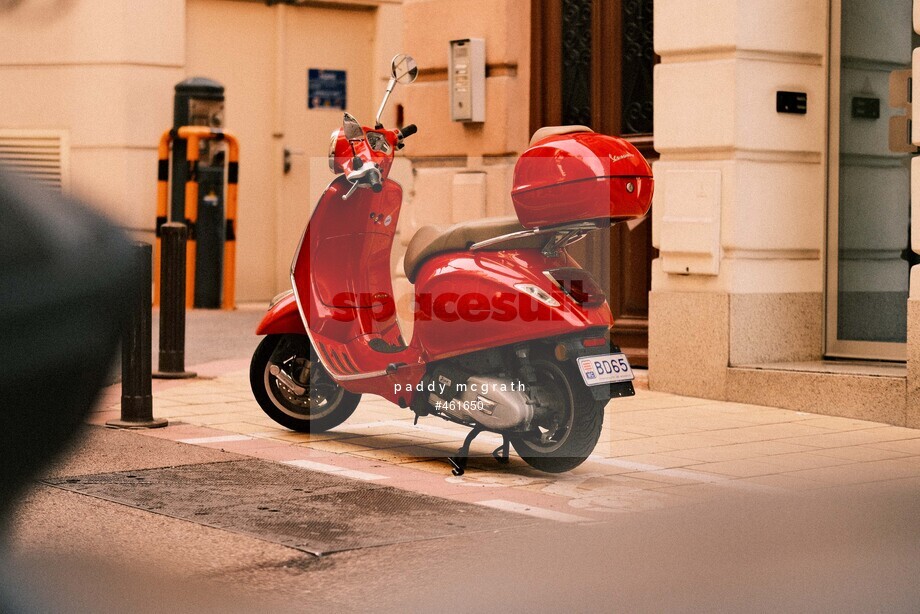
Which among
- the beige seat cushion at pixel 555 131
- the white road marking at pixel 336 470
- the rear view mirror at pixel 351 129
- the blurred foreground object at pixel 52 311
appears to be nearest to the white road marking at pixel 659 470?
the white road marking at pixel 336 470

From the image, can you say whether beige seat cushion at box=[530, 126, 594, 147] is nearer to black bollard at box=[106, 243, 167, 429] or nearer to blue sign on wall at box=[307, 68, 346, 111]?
black bollard at box=[106, 243, 167, 429]

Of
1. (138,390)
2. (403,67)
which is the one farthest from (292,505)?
(403,67)

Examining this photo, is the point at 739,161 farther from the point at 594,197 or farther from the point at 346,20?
the point at 346,20

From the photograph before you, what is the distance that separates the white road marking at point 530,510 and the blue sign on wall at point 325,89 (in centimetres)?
1114

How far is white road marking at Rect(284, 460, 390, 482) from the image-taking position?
584 cm

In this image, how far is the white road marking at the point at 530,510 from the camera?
4.98 m

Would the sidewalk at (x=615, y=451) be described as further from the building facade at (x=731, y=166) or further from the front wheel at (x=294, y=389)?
the building facade at (x=731, y=166)

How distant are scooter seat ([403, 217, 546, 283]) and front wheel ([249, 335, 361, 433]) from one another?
90 centimetres

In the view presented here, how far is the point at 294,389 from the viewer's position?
6938 millimetres

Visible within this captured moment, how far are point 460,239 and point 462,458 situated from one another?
92 cm

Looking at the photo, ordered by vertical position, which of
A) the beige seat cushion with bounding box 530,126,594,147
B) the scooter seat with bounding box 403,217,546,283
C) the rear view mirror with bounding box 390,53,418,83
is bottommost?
the scooter seat with bounding box 403,217,546,283

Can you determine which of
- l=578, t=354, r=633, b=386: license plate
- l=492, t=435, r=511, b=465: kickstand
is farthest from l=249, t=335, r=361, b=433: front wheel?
l=578, t=354, r=633, b=386: license plate

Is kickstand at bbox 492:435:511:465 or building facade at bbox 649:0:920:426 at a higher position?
building facade at bbox 649:0:920:426

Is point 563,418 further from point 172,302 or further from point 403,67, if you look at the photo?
point 172,302
